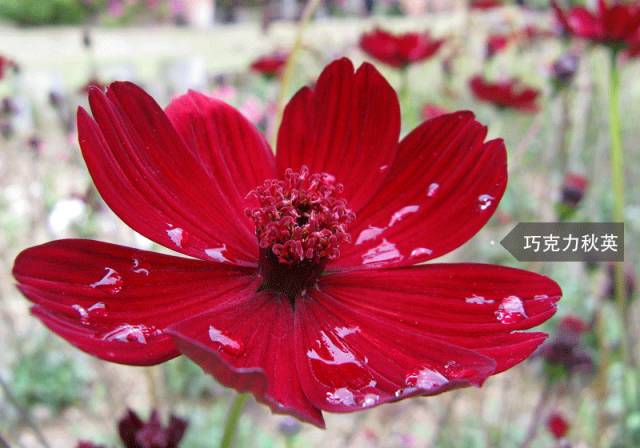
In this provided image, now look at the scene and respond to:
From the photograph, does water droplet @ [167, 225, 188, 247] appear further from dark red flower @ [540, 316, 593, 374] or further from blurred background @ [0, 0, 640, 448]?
dark red flower @ [540, 316, 593, 374]

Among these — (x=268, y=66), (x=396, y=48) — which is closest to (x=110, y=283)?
(x=396, y=48)

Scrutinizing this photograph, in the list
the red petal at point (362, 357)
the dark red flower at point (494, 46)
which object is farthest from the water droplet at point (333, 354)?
the dark red flower at point (494, 46)

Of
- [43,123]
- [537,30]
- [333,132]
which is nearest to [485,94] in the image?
[537,30]

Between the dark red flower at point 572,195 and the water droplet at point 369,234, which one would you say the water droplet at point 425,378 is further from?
the dark red flower at point 572,195

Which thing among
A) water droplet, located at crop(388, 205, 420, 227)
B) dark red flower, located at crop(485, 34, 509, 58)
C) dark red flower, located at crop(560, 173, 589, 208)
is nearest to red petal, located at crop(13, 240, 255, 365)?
water droplet, located at crop(388, 205, 420, 227)

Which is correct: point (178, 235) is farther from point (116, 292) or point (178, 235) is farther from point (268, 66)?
point (268, 66)
